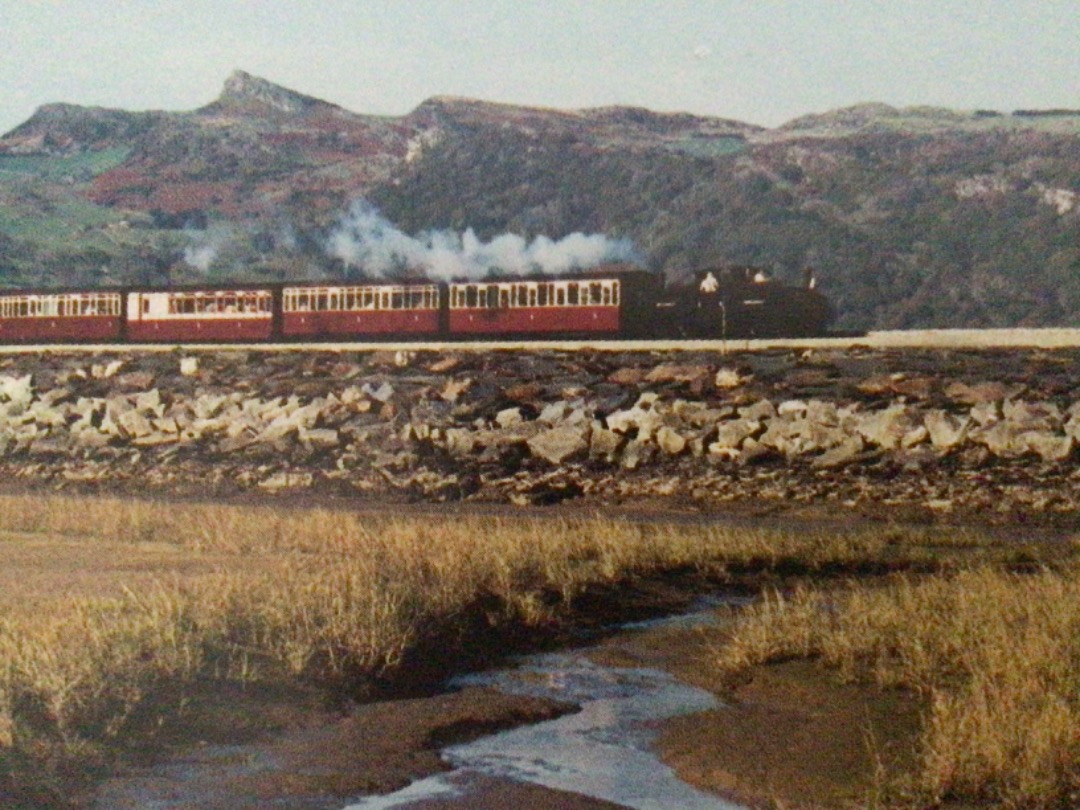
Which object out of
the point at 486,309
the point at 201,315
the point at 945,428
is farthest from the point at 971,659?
the point at 201,315

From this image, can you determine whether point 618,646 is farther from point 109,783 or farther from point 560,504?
point 560,504

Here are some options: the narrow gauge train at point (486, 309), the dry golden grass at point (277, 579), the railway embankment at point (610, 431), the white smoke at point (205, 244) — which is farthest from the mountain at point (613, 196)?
the dry golden grass at point (277, 579)

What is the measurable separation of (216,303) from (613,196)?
3995 cm

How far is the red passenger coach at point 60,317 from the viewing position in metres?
45.2

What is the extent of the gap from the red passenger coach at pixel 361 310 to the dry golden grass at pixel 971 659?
24033 mm

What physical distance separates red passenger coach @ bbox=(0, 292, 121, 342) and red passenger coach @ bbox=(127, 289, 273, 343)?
2.71 feet

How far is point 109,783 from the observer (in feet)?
28.6

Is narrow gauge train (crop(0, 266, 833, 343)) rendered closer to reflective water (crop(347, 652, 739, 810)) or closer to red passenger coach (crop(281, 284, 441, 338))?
red passenger coach (crop(281, 284, 441, 338))

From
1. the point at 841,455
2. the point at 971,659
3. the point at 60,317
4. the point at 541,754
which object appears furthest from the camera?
the point at 60,317

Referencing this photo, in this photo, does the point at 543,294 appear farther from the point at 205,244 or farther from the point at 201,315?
the point at 205,244

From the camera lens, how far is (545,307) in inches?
1469

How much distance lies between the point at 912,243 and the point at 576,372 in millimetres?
40861

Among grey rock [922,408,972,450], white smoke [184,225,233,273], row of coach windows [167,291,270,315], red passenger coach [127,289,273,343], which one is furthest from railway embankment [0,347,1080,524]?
white smoke [184,225,233,273]

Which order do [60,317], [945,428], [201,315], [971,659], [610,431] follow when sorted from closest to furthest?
[971,659] → [945,428] → [610,431] → [201,315] → [60,317]
